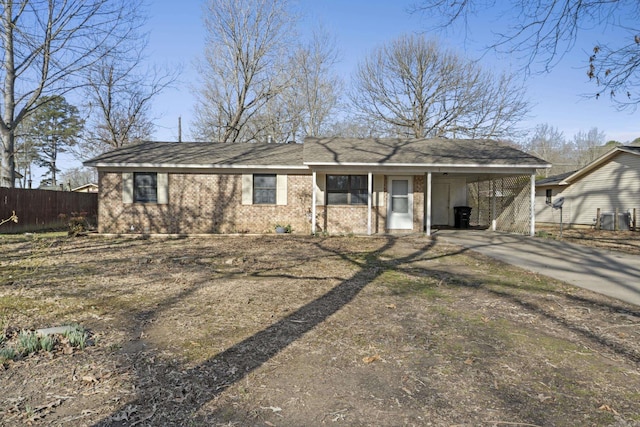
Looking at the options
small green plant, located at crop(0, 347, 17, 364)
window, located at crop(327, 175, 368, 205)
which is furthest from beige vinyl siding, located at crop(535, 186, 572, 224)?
small green plant, located at crop(0, 347, 17, 364)

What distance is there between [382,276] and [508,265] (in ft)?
10.1

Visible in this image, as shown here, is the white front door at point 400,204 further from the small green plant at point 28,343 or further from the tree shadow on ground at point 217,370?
the small green plant at point 28,343

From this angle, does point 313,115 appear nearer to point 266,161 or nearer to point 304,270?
point 266,161

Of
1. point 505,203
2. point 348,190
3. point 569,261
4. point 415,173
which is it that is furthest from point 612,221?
point 348,190

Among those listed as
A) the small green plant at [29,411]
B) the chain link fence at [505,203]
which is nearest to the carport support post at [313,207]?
the chain link fence at [505,203]

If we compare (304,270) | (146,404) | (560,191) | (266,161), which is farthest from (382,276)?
(560,191)

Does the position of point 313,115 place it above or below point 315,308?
above

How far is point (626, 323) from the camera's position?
4191 millimetres

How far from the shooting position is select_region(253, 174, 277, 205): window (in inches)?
534

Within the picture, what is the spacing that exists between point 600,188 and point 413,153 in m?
11.5

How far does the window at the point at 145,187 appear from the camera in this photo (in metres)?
13.5

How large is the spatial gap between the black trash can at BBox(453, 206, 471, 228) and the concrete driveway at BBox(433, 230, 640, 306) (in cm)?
339

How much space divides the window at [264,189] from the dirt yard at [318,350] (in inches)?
267

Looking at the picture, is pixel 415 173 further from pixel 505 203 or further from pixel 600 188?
pixel 600 188
